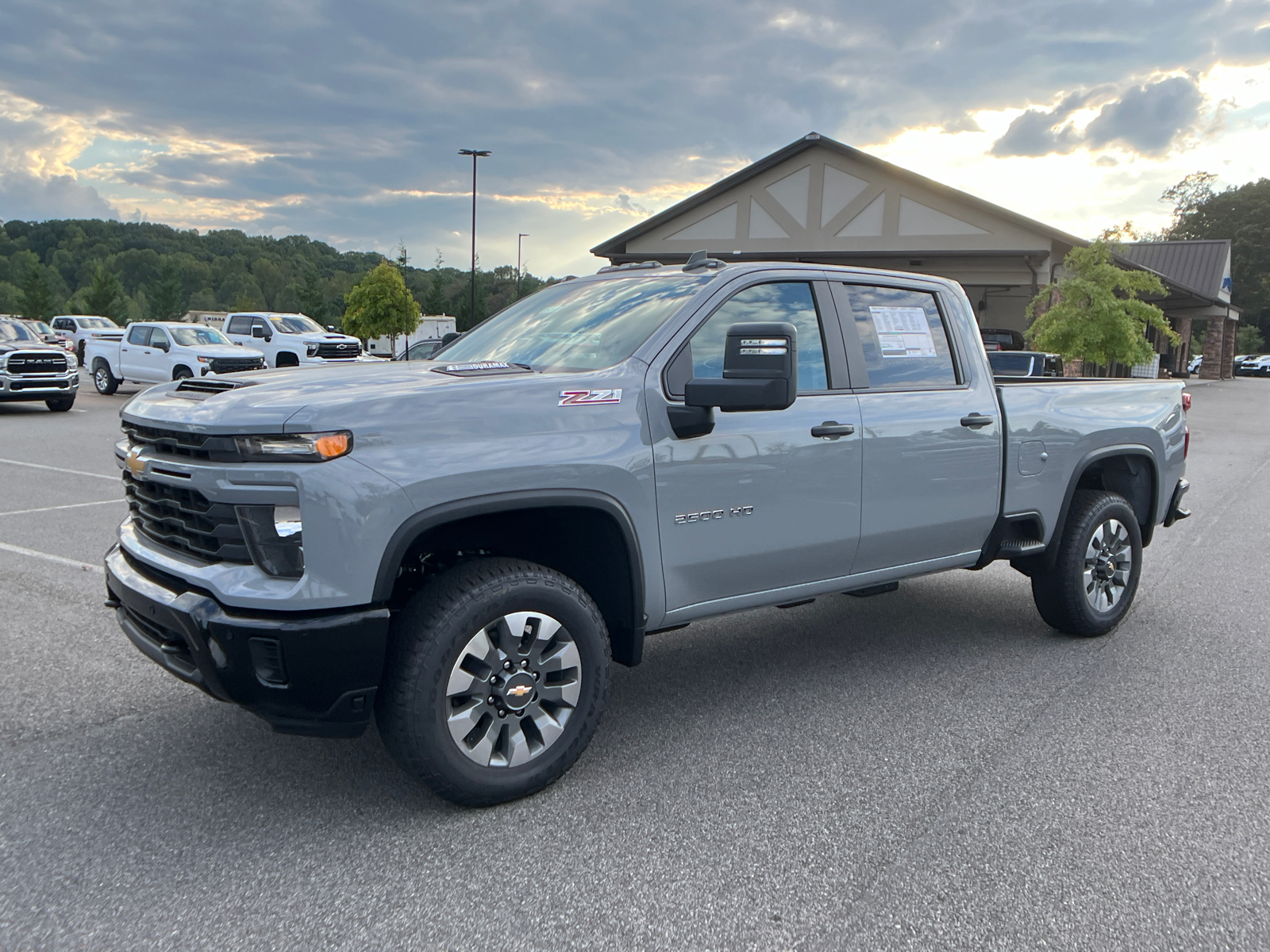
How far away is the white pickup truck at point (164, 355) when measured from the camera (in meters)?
22.5

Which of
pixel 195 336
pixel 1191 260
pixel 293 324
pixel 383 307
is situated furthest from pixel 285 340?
pixel 1191 260

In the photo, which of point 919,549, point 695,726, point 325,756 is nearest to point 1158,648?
point 919,549

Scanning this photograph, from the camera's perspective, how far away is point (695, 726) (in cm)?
418

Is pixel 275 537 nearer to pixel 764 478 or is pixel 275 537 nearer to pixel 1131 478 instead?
pixel 764 478

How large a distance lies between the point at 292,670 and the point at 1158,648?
450cm

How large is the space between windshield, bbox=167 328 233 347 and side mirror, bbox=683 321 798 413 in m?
22.5

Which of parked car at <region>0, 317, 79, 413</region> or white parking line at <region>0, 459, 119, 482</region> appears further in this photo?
parked car at <region>0, 317, 79, 413</region>

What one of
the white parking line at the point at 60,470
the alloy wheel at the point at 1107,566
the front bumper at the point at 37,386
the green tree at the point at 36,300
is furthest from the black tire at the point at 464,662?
the green tree at the point at 36,300

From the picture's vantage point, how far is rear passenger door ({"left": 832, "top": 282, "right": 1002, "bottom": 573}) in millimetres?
4391

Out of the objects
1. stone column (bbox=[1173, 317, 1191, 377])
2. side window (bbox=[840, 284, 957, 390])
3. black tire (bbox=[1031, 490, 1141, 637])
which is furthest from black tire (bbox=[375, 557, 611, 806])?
stone column (bbox=[1173, 317, 1191, 377])

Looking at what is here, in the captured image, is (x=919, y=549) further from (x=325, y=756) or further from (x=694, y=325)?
(x=325, y=756)

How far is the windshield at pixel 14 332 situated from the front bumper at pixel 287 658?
66.1ft

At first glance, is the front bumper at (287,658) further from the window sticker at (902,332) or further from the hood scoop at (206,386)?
the window sticker at (902,332)

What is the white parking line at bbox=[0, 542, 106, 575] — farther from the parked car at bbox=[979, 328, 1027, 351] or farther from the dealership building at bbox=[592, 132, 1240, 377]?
the parked car at bbox=[979, 328, 1027, 351]
